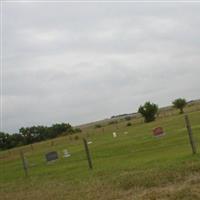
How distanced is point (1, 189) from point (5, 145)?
8712 centimetres

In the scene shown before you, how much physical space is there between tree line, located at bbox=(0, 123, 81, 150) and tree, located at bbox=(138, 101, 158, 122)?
2989 cm

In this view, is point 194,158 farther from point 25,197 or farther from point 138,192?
point 25,197

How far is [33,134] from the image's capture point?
110 metres

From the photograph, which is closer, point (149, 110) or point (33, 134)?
point (149, 110)

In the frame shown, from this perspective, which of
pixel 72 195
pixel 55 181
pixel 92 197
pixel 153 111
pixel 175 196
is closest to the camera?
pixel 175 196

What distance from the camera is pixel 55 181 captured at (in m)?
17.8

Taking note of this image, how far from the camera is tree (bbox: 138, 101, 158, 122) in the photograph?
72.4 m

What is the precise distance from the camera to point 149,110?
240ft

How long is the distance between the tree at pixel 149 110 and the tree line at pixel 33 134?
2989 centimetres

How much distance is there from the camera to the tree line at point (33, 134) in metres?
104

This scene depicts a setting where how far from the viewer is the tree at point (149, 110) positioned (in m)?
72.4

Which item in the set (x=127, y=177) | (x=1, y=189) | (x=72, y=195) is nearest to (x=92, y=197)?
(x=72, y=195)

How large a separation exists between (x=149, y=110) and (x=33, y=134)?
43.6 meters

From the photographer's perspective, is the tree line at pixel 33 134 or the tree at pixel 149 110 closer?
the tree at pixel 149 110
